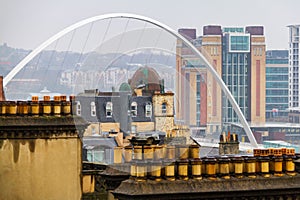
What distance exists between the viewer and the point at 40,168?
1958 cm

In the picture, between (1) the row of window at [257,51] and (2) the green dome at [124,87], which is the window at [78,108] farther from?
(1) the row of window at [257,51]

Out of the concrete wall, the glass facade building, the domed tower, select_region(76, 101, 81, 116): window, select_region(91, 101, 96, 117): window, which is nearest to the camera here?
the domed tower

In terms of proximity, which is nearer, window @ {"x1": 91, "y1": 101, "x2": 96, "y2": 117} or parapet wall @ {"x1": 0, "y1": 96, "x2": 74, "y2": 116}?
window @ {"x1": 91, "y1": 101, "x2": 96, "y2": 117}

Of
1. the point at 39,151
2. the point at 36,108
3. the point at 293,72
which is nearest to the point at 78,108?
the point at 36,108

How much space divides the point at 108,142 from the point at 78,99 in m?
0.64

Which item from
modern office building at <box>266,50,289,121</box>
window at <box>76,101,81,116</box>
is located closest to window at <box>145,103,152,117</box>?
window at <box>76,101,81,116</box>

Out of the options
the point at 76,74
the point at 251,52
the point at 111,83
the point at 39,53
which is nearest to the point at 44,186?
the point at 76,74

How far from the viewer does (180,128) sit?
15.1 metres

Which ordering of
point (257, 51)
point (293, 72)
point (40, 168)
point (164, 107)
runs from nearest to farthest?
point (164, 107), point (40, 168), point (257, 51), point (293, 72)

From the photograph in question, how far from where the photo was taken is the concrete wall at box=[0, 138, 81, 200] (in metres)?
19.5

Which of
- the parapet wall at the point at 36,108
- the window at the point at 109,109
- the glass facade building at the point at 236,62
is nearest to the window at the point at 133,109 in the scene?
the window at the point at 109,109

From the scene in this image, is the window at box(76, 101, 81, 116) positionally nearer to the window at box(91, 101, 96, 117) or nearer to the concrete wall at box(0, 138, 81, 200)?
the window at box(91, 101, 96, 117)

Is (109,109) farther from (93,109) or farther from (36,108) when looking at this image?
(36,108)

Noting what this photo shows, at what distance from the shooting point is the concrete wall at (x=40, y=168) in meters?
19.5
